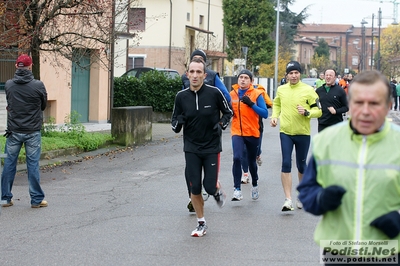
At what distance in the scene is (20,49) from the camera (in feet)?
52.6

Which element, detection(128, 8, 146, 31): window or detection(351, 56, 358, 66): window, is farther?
detection(351, 56, 358, 66): window

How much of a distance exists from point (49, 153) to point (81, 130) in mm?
2297

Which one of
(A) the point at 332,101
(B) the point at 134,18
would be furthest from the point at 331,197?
(B) the point at 134,18

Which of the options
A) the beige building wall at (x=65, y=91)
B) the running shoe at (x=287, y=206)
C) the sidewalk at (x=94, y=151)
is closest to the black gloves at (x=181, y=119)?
the running shoe at (x=287, y=206)

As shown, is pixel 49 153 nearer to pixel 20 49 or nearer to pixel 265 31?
pixel 20 49

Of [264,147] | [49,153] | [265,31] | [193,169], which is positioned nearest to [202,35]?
[265,31]

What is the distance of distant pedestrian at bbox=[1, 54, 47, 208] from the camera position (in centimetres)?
988

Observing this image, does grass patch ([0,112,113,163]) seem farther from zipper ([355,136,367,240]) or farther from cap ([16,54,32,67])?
zipper ([355,136,367,240])

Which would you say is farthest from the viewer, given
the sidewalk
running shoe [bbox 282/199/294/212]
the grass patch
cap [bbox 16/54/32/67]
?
the grass patch

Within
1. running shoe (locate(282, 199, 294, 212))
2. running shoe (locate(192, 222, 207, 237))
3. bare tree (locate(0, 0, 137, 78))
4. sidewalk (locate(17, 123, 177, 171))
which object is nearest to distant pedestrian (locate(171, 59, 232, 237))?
running shoe (locate(192, 222, 207, 237))

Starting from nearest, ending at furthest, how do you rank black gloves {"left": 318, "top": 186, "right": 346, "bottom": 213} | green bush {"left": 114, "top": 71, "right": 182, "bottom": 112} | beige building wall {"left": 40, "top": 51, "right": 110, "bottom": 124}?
black gloves {"left": 318, "top": 186, "right": 346, "bottom": 213} → beige building wall {"left": 40, "top": 51, "right": 110, "bottom": 124} → green bush {"left": 114, "top": 71, "right": 182, "bottom": 112}

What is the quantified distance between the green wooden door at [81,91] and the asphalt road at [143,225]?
10823 millimetres

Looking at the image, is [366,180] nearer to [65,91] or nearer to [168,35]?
[65,91]

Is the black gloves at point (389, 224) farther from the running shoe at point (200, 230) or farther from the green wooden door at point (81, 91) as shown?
the green wooden door at point (81, 91)
